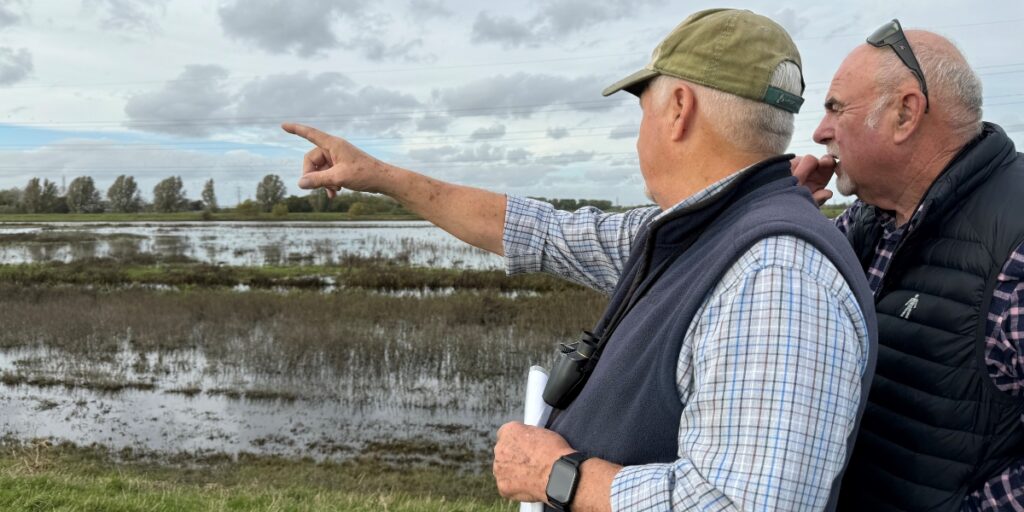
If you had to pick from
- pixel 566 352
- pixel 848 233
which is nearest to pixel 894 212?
pixel 848 233

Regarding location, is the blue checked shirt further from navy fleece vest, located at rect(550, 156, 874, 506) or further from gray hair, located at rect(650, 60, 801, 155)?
gray hair, located at rect(650, 60, 801, 155)

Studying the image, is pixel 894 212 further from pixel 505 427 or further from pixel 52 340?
pixel 52 340

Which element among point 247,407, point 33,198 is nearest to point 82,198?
point 33,198

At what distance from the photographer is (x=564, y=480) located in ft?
4.93

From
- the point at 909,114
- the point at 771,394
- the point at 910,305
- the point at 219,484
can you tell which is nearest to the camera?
the point at 771,394

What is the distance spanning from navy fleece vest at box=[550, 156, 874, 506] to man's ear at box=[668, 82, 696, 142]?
182 mm

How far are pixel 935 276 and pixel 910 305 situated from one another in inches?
3.8

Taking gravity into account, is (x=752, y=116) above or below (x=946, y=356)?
above

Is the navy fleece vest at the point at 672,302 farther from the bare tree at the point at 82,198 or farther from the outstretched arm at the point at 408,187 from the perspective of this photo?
the bare tree at the point at 82,198

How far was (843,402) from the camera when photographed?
1.31 meters

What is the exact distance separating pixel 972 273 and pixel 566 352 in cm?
102

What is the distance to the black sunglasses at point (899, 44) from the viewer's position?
6.65 feet

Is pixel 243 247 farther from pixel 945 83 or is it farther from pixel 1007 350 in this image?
pixel 1007 350

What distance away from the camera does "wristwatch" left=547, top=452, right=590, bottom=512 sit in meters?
1.49
